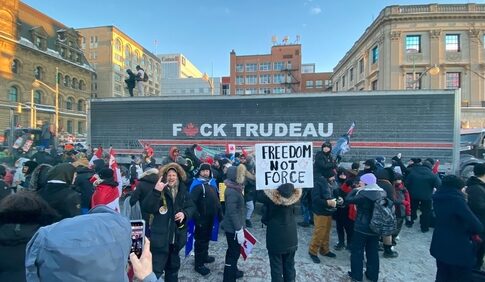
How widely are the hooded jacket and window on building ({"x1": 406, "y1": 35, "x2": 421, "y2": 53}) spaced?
3843 centimetres

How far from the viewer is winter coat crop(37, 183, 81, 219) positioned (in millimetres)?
3283

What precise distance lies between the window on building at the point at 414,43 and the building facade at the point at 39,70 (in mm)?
40518

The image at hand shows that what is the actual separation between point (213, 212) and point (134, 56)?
77100 mm

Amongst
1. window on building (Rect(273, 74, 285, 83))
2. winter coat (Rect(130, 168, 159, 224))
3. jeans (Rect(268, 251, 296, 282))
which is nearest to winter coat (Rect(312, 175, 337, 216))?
jeans (Rect(268, 251, 296, 282))

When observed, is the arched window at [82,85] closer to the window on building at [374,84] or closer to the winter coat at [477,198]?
the window on building at [374,84]

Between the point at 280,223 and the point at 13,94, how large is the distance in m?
47.1

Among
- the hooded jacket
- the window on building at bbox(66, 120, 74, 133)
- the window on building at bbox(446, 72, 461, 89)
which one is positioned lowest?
the hooded jacket

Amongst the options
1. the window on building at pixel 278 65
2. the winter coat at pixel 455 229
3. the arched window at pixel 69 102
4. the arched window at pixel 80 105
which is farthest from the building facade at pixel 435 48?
the arched window at pixel 80 105

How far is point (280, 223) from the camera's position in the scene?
3.81 m

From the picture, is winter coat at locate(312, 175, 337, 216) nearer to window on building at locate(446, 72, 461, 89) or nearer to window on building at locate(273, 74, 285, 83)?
window on building at locate(446, 72, 461, 89)

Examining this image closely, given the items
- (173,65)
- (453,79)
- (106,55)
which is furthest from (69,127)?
(173,65)

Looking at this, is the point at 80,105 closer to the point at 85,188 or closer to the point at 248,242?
the point at 85,188

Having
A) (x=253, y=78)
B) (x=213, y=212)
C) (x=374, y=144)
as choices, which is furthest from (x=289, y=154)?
(x=253, y=78)

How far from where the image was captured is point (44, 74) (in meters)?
42.4
